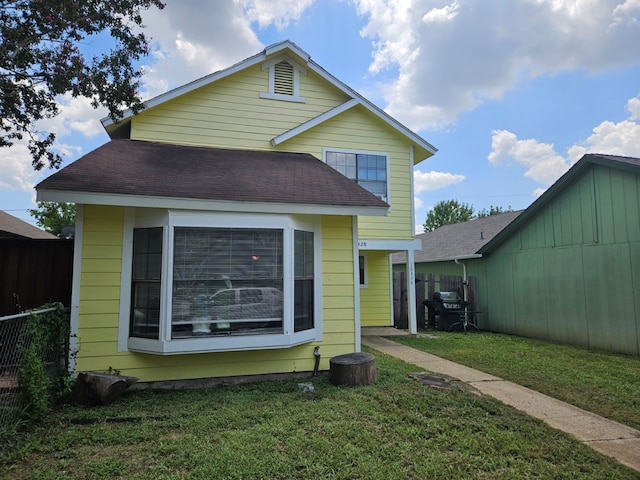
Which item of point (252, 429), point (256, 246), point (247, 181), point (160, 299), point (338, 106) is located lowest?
point (252, 429)

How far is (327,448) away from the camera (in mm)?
3547

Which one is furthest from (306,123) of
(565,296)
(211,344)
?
(565,296)

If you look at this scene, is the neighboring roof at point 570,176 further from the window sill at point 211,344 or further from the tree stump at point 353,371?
the window sill at point 211,344

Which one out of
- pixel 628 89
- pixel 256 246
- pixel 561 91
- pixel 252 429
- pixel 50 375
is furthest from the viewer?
pixel 561 91

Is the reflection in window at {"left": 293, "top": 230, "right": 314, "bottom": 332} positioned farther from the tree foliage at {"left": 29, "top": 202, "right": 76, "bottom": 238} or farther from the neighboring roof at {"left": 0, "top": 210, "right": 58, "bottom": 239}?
the tree foliage at {"left": 29, "top": 202, "right": 76, "bottom": 238}

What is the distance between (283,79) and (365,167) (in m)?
3.06

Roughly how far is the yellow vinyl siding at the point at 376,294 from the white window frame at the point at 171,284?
6.51 meters

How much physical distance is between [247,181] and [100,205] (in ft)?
7.06

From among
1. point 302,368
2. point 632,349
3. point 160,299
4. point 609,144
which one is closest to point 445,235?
point 609,144

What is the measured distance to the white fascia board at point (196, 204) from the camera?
4.99 meters

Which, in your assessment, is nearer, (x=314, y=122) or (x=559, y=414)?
(x=559, y=414)

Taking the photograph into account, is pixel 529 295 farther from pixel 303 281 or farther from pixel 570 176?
pixel 303 281

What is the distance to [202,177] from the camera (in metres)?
6.23

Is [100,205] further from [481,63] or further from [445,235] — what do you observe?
[445,235]
